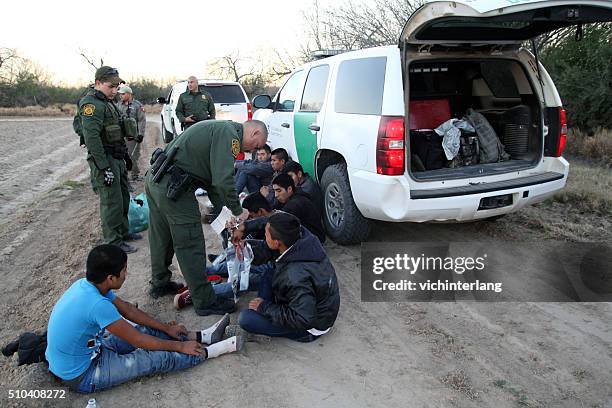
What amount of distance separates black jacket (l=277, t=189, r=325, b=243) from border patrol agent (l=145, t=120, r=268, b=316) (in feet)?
2.97

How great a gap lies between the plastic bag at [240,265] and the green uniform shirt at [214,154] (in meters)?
0.33

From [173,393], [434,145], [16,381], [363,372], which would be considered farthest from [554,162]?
[16,381]

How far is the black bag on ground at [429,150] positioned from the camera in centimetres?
484

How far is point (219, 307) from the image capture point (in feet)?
12.6

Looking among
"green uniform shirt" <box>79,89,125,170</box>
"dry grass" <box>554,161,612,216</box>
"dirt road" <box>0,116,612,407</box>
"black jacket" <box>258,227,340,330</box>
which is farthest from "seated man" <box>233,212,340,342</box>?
"dry grass" <box>554,161,612,216</box>

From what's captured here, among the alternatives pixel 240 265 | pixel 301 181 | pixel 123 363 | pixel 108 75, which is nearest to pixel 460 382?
pixel 240 265

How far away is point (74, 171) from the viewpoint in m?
11.2

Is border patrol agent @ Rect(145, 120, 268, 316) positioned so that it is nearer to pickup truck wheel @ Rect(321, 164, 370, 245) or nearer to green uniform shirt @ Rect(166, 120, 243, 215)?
green uniform shirt @ Rect(166, 120, 243, 215)

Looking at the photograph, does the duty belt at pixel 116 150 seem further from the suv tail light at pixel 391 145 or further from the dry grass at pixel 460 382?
the dry grass at pixel 460 382

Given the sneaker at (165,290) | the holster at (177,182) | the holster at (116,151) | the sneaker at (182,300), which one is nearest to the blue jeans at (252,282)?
the sneaker at (182,300)

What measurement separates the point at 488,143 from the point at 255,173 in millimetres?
2792

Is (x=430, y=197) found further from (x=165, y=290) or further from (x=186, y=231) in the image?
(x=165, y=290)

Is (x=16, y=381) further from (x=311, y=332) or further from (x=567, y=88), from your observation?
A: (x=567, y=88)

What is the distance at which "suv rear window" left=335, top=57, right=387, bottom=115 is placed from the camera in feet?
14.1
